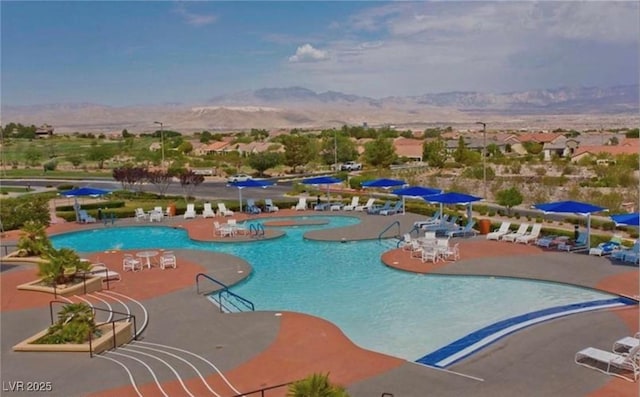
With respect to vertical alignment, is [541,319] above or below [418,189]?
below

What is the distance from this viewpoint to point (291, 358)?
12508 mm

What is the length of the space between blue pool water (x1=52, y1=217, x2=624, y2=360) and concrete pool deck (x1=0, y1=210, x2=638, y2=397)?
0.92 m

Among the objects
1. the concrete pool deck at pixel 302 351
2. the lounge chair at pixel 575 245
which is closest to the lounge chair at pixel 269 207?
the concrete pool deck at pixel 302 351

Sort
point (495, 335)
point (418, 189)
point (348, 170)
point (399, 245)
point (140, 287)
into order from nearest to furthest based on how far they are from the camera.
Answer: point (495, 335), point (140, 287), point (399, 245), point (418, 189), point (348, 170)

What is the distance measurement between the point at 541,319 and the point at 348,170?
5278 centimetres

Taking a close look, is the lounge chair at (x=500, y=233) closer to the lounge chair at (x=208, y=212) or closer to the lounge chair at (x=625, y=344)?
the lounge chair at (x=625, y=344)

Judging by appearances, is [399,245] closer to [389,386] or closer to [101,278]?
[101,278]

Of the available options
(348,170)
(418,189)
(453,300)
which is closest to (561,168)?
(348,170)

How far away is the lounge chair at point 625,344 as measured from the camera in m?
12.0

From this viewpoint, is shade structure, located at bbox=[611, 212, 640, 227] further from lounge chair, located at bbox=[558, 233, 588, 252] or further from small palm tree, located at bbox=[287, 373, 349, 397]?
small palm tree, located at bbox=[287, 373, 349, 397]

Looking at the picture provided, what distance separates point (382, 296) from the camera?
17.8 meters

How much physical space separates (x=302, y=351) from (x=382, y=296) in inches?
213

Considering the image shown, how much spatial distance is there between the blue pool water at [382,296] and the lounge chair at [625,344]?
10.6ft

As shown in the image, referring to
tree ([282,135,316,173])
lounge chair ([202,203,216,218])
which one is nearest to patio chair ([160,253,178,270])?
lounge chair ([202,203,216,218])
